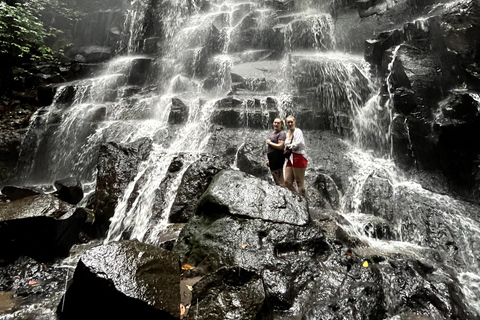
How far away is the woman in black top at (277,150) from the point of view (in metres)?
5.79

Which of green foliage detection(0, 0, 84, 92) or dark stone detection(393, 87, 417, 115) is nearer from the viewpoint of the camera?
dark stone detection(393, 87, 417, 115)

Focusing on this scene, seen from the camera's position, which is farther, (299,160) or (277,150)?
(277,150)

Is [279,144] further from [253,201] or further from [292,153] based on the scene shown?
[253,201]

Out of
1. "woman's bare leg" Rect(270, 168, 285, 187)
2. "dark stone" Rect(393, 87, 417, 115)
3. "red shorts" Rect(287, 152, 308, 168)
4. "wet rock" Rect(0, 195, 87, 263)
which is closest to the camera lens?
"wet rock" Rect(0, 195, 87, 263)

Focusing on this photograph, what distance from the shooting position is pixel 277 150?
234 inches

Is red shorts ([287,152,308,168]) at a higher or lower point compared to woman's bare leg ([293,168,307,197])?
higher

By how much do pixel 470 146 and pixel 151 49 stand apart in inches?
749

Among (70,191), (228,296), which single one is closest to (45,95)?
(70,191)

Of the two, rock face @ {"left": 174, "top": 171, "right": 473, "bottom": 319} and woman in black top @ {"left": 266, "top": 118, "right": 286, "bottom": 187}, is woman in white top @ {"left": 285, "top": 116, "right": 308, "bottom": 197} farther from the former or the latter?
rock face @ {"left": 174, "top": 171, "right": 473, "bottom": 319}

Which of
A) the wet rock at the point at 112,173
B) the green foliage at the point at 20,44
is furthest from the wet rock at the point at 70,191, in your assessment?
the green foliage at the point at 20,44

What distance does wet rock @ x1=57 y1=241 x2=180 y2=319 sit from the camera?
Answer: 2875 millimetres

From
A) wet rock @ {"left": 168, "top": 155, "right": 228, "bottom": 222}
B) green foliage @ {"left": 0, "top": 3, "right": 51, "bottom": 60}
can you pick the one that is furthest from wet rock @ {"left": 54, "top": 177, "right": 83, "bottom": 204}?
green foliage @ {"left": 0, "top": 3, "right": 51, "bottom": 60}

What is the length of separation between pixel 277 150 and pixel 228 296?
3574 millimetres

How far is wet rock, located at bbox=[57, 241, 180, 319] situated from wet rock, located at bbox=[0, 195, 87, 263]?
2.72 metres
